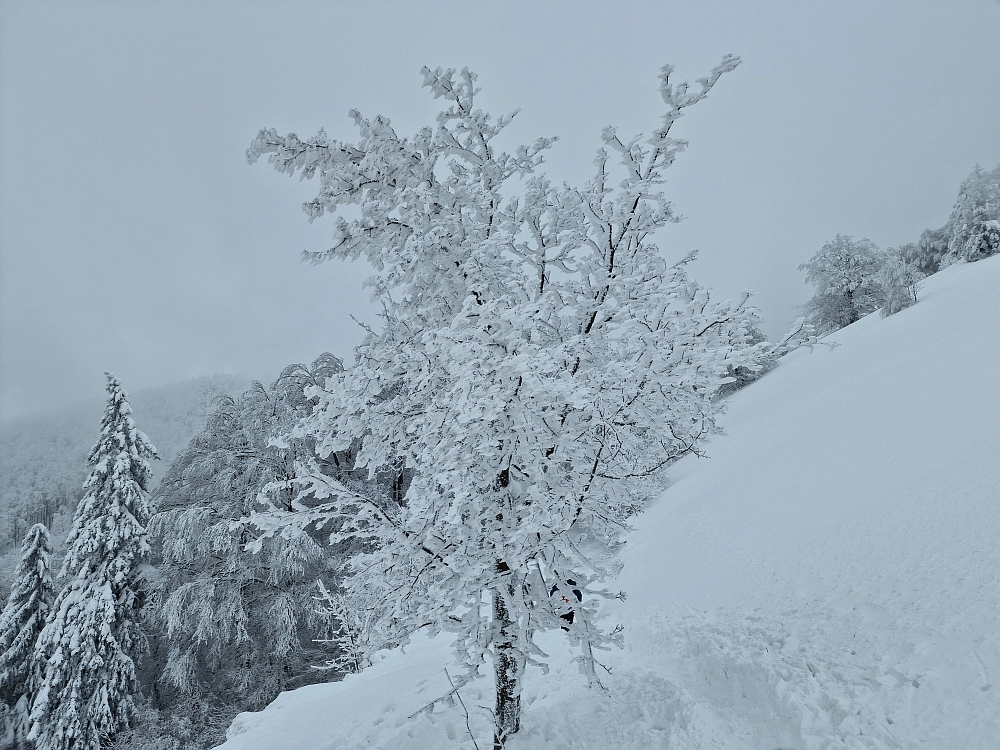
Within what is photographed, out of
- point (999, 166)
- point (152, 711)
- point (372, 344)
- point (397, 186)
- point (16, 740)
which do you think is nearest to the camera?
point (397, 186)

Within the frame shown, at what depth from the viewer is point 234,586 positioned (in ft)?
37.7

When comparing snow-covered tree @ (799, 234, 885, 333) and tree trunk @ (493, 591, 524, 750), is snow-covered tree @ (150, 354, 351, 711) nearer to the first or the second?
tree trunk @ (493, 591, 524, 750)

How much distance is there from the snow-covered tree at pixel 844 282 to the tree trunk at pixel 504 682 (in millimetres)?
28849

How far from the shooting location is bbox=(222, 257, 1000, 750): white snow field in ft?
11.4

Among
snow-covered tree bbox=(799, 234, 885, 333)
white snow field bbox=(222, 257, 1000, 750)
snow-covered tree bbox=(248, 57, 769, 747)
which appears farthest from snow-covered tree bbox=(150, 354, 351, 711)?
snow-covered tree bbox=(799, 234, 885, 333)

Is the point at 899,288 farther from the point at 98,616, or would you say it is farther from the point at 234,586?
the point at 98,616

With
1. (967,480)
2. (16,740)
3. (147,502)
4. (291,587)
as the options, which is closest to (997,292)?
(967,480)

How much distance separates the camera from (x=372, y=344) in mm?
4062

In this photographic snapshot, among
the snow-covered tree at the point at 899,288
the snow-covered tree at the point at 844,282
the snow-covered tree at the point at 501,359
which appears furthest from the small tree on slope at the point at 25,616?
the snow-covered tree at the point at 844,282

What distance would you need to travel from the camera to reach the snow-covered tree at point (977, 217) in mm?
19156

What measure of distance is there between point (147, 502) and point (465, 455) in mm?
14454

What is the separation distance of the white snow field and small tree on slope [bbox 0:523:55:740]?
1222 cm

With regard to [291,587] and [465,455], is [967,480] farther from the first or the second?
[291,587]

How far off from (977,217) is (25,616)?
38.1 m
